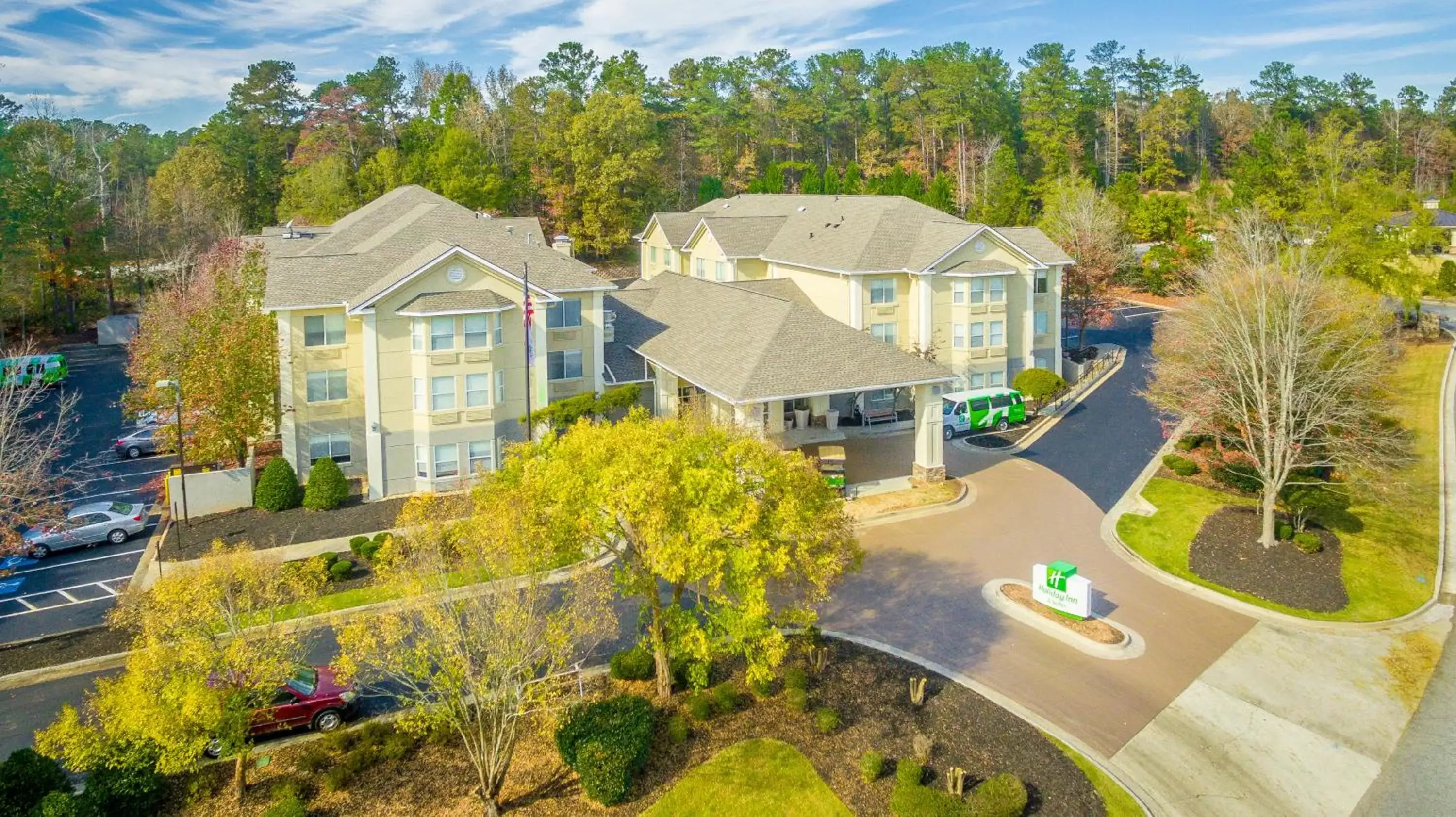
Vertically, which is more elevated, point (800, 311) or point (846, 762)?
point (800, 311)

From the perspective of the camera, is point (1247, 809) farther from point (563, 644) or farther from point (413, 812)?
point (413, 812)

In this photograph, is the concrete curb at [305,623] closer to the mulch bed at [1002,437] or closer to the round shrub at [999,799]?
the round shrub at [999,799]

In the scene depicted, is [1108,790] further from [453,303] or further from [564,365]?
[564,365]

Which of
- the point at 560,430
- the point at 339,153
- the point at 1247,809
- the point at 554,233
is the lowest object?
the point at 1247,809

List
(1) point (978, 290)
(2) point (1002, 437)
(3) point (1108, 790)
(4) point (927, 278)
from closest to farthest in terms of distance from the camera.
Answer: (3) point (1108, 790), (2) point (1002, 437), (4) point (927, 278), (1) point (978, 290)

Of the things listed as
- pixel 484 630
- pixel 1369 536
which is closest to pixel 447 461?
pixel 484 630

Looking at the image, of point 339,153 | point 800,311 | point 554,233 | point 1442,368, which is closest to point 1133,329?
point 1442,368

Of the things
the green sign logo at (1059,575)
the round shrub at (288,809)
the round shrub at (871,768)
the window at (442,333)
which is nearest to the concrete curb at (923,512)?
the green sign logo at (1059,575)
